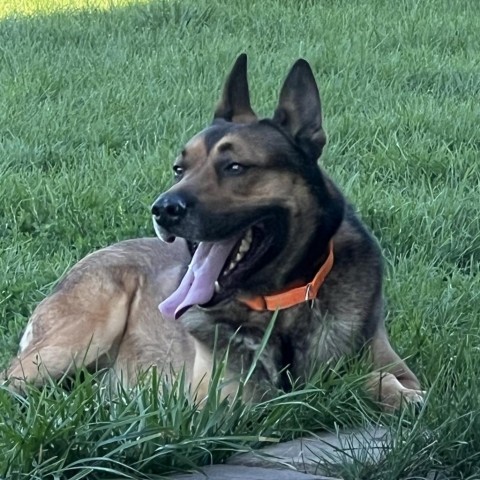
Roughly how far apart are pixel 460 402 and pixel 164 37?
300 inches

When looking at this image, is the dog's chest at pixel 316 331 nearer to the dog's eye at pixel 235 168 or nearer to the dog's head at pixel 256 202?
the dog's head at pixel 256 202

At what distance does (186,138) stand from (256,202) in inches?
149

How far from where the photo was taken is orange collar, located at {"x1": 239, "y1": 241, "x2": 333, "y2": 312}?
4.64 meters

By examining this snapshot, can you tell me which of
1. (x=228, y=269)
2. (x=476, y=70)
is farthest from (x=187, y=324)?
(x=476, y=70)

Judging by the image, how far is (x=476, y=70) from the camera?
9938 mm

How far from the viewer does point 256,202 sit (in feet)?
14.8

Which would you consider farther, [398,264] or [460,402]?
[398,264]

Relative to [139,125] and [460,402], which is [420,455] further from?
[139,125]

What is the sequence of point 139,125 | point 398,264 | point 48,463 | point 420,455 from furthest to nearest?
point 139,125
point 398,264
point 420,455
point 48,463

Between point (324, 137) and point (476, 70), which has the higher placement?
point (324, 137)

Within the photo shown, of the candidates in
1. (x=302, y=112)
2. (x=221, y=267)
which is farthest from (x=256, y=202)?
(x=302, y=112)

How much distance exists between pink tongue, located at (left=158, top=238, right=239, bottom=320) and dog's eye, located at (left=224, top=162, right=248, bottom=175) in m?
0.26

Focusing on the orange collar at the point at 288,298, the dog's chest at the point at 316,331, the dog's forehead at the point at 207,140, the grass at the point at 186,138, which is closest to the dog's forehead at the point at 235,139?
the dog's forehead at the point at 207,140

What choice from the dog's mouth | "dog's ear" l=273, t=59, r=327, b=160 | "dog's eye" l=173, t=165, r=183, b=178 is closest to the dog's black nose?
the dog's mouth
